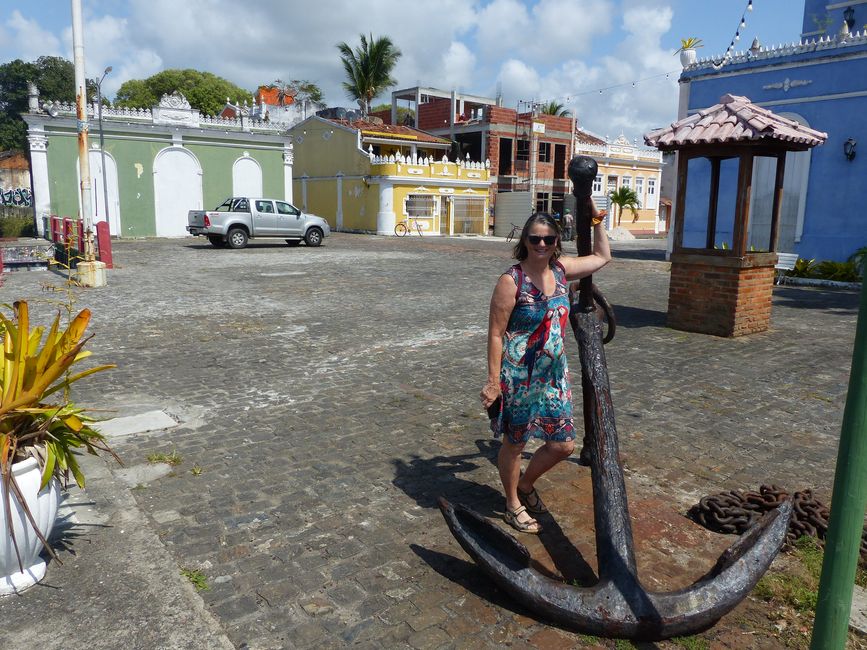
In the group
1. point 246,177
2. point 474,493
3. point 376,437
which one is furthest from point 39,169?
point 474,493

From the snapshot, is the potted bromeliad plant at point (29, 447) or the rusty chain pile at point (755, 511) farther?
the rusty chain pile at point (755, 511)

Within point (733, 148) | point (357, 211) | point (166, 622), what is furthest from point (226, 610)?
point (357, 211)

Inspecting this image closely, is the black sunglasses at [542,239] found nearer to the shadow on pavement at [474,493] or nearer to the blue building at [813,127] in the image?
the shadow on pavement at [474,493]

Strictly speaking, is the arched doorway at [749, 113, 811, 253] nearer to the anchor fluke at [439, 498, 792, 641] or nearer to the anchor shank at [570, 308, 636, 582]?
the anchor shank at [570, 308, 636, 582]

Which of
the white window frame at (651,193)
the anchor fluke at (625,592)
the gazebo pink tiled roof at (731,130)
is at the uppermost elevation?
the white window frame at (651,193)

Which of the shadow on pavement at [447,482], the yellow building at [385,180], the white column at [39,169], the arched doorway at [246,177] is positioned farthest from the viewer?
the yellow building at [385,180]

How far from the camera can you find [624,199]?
4347 cm

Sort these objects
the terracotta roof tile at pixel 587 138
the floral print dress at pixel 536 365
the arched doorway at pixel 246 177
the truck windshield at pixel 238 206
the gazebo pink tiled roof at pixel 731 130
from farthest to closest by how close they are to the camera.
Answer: the terracotta roof tile at pixel 587 138
the arched doorway at pixel 246 177
the truck windshield at pixel 238 206
the gazebo pink tiled roof at pixel 731 130
the floral print dress at pixel 536 365

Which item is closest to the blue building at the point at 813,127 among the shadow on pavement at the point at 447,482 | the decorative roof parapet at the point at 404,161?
the shadow on pavement at the point at 447,482

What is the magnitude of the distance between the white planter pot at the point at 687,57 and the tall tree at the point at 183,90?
137 feet

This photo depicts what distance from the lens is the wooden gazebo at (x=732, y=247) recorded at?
8.62 metres

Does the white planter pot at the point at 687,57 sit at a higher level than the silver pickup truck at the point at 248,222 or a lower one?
higher

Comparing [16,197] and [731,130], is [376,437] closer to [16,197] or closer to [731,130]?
[731,130]

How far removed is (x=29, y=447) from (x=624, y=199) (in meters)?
43.7
